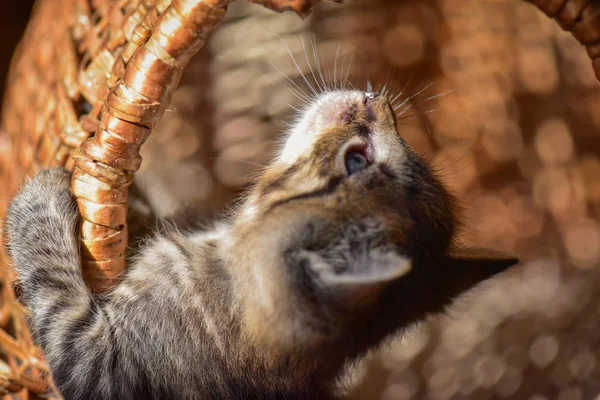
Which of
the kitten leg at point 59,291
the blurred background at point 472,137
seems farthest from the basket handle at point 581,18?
the kitten leg at point 59,291

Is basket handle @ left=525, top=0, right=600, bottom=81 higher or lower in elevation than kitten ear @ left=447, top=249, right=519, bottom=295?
higher

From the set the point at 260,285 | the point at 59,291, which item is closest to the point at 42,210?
the point at 59,291

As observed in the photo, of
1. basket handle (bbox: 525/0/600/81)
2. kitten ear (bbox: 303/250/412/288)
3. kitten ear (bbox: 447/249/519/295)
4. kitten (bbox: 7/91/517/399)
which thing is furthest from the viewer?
kitten ear (bbox: 447/249/519/295)

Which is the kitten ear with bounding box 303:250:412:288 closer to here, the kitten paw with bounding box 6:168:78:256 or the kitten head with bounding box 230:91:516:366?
the kitten head with bounding box 230:91:516:366

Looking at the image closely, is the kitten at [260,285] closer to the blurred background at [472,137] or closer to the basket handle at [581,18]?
the basket handle at [581,18]

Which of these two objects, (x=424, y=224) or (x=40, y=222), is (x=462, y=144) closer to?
(x=424, y=224)

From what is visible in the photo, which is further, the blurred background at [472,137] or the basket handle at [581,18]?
the blurred background at [472,137]

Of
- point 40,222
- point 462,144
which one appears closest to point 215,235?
point 40,222

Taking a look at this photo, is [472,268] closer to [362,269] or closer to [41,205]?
[362,269]

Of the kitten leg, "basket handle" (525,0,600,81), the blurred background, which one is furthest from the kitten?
the blurred background
